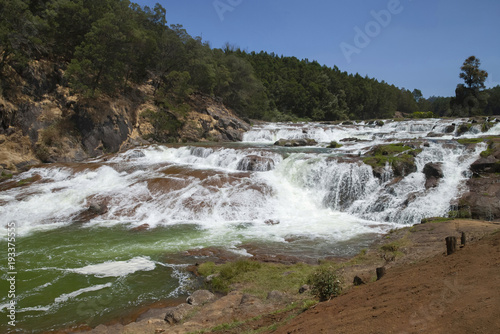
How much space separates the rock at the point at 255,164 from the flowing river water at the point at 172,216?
0.21 ft

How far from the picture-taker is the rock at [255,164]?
18.0m

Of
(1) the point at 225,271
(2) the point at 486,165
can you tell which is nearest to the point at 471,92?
(2) the point at 486,165

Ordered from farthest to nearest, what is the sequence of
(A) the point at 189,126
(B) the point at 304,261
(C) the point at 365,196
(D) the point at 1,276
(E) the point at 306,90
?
1. (E) the point at 306,90
2. (A) the point at 189,126
3. (C) the point at 365,196
4. (B) the point at 304,261
5. (D) the point at 1,276

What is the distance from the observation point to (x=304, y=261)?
900 centimetres

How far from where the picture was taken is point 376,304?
399 centimetres

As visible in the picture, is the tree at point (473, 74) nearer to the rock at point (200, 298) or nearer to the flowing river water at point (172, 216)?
the flowing river water at point (172, 216)

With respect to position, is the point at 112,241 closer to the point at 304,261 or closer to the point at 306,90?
the point at 304,261

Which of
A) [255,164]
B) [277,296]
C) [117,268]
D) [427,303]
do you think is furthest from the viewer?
[255,164]

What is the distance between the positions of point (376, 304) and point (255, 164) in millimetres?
14408

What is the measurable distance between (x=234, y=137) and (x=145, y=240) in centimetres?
2260

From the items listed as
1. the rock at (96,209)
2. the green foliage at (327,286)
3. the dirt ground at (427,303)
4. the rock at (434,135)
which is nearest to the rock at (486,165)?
the rock at (434,135)

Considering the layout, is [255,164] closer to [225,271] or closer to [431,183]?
[431,183]

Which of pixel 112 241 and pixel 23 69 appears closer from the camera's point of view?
pixel 112 241

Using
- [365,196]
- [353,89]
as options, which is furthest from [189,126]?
[353,89]
